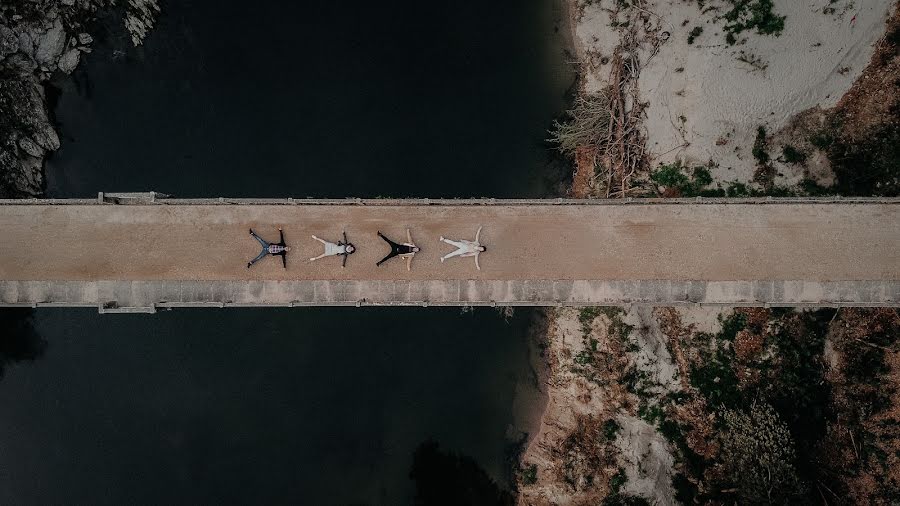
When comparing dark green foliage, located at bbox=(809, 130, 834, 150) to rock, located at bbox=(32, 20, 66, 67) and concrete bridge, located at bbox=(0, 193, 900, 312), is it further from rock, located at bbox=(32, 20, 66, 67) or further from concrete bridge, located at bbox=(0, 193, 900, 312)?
rock, located at bbox=(32, 20, 66, 67)

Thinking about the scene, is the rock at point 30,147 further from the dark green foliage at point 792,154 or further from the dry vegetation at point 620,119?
the dark green foliage at point 792,154

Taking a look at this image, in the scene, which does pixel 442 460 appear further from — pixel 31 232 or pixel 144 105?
pixel 144 105

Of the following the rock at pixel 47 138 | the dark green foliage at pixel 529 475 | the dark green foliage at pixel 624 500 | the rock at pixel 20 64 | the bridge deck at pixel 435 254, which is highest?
the rock at pixel 20 64

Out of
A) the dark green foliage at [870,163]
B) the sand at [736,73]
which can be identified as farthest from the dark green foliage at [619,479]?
the dark green foliage at [870,163]

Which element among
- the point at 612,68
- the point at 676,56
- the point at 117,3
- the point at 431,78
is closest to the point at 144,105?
the point at 117,3

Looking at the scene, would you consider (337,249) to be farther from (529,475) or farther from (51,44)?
(51,44)

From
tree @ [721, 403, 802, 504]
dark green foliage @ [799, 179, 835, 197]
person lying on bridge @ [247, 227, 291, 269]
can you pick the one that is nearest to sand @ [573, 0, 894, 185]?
dark green foliage @ [799, 179, 835, 197]

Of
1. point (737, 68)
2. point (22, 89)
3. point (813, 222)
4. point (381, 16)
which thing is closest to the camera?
point (813, 222)
